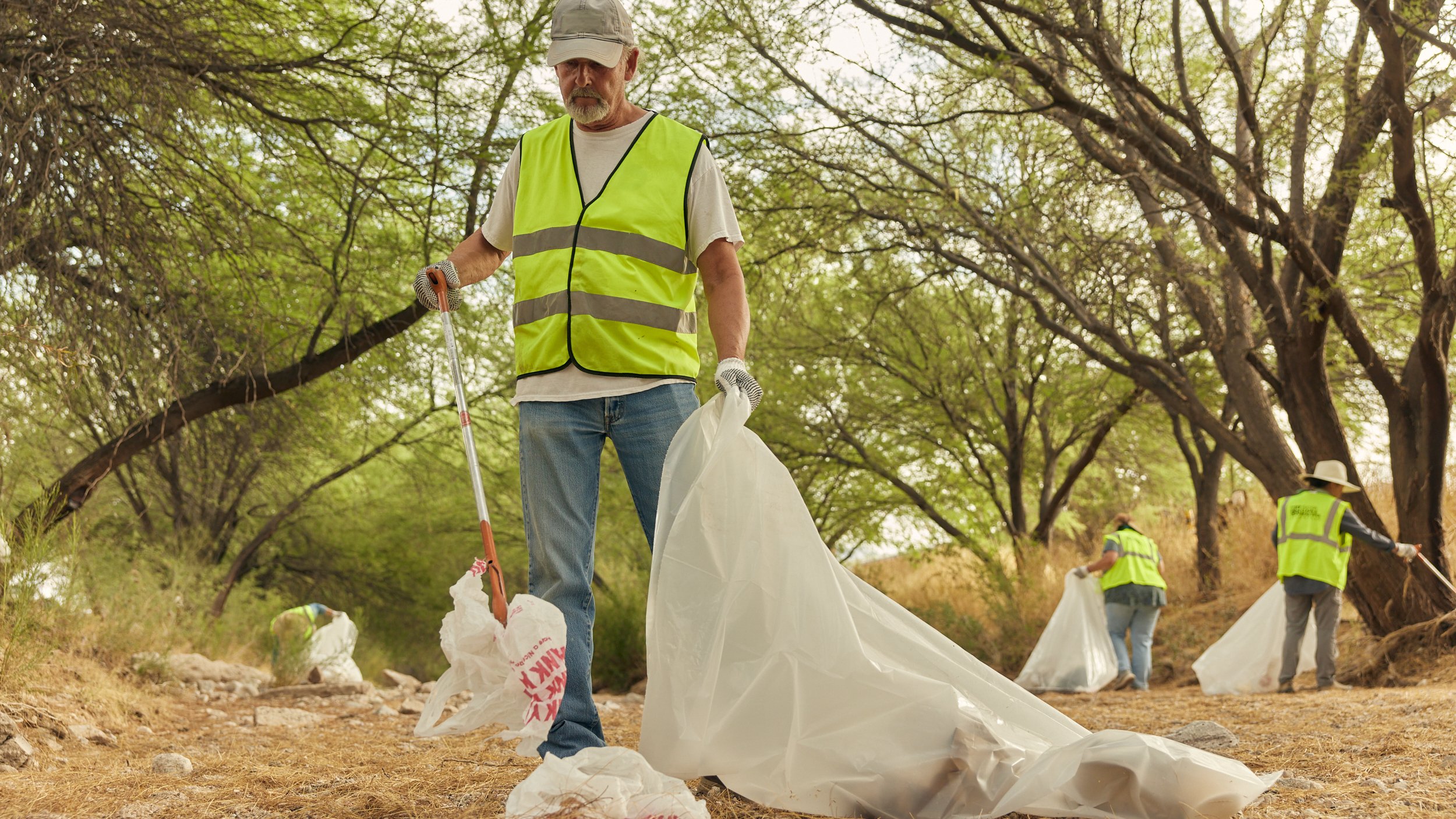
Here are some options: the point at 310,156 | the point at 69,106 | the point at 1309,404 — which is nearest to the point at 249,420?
the point at 310,156

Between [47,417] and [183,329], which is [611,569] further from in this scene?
[183,329]

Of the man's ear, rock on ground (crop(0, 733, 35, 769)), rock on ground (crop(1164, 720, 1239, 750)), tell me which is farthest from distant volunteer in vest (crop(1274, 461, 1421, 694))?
rock on ground (crop(0, 733, 35, 769))

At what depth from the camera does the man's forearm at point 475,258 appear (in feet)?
10.3

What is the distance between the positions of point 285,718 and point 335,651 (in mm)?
3783

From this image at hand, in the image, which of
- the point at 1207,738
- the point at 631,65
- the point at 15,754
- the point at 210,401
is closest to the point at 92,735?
the point at 15,754

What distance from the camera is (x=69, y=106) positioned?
535 centimetres

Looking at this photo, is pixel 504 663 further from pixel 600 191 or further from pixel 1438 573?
pixel 1438 573

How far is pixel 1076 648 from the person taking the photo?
30.5ft

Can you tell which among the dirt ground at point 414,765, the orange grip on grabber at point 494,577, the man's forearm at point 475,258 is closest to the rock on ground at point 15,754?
the dirt ground at point 414,765

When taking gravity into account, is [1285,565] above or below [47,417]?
below

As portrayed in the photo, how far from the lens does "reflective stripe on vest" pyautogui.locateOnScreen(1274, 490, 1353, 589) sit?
7.78m

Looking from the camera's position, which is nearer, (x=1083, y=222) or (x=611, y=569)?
(x=1083, y=222)

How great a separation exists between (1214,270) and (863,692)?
25.8 ft

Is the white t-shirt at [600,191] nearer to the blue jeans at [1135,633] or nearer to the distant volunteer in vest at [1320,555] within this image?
the distant volunteer in vest at [1320,555]
